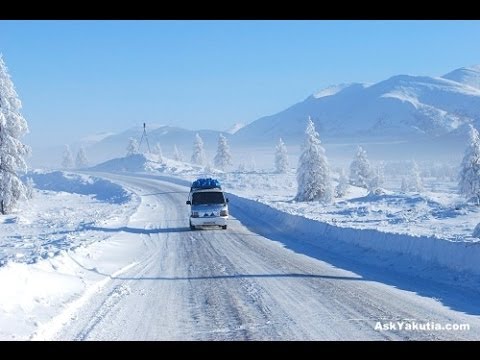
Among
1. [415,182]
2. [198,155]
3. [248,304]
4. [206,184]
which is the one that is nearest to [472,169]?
[206,184]

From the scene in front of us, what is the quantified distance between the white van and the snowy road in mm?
7809

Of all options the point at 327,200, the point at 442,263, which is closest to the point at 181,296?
the point at 442,263

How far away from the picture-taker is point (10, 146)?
40.2 meters

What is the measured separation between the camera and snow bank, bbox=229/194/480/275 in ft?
43.4

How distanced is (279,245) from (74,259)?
7.93 metres

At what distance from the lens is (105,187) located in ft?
226

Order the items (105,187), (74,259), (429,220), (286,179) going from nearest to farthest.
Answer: (74,259), (429,220), (105,187), (286,179)

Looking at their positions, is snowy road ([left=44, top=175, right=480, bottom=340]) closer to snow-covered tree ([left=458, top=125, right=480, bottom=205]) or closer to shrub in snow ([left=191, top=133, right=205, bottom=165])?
snow-covered tree ([left=458, top=125, right=480, bottom=205])

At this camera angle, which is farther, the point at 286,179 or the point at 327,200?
the point at 286,179

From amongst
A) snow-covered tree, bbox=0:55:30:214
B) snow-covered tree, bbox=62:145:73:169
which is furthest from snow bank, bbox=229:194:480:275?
snow-covered tree, bbox=62:145:73:169

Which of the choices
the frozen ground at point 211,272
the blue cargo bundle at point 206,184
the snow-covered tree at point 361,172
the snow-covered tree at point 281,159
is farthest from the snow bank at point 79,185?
the snow-covered tree at point 361,172

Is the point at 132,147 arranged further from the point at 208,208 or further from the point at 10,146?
the point at 208,208
